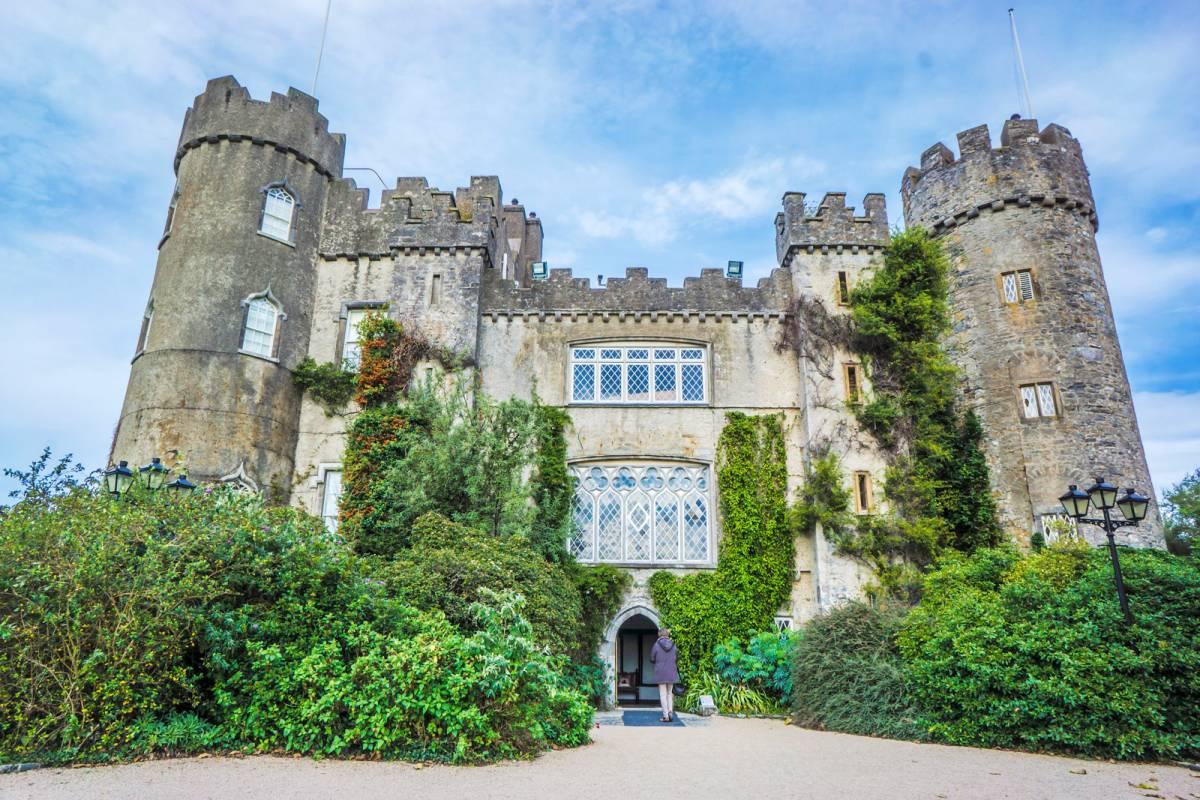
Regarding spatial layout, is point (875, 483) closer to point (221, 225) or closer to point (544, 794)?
point (544, 794)

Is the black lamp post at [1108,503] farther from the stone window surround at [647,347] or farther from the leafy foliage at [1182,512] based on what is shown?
the leafy foliage at [1182,512]

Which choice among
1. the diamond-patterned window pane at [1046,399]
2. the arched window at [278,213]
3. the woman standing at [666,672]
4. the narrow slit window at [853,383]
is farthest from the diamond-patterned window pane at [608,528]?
the arched window at [278,213]

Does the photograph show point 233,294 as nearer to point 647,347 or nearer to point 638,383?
point 638,383

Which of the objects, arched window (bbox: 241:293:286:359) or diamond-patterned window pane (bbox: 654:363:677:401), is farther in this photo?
diamond-patterned window pane (bbox: 654:363:677:401)

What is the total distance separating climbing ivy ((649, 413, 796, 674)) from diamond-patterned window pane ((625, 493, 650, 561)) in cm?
78

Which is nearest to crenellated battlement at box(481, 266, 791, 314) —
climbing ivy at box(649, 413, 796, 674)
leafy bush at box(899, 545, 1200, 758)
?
climbing ivy at box(649, 413, 796, 674)

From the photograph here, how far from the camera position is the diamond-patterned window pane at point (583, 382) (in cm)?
1931

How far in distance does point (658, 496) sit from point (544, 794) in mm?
11632

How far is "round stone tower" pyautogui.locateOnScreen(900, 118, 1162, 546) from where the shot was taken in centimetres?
1702

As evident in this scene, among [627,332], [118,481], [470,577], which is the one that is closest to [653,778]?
[470,577]

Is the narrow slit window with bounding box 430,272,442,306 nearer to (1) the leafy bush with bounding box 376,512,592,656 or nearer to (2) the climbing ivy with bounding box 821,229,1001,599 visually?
(1) the leafy bush with bounding box 376,512,592,656

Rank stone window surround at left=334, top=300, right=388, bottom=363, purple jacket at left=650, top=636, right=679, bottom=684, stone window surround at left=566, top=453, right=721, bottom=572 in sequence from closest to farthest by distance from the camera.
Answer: purple jacket at left=650, top=636, right=679, bottom=684 < stone window surround at left=566, top=453, right=721, bottom=572 < stone window surround at left=334, top=300, right=388, bottom=363

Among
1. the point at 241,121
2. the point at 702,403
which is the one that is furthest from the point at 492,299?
the point at 241,121

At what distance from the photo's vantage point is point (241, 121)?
19062 millimetres
